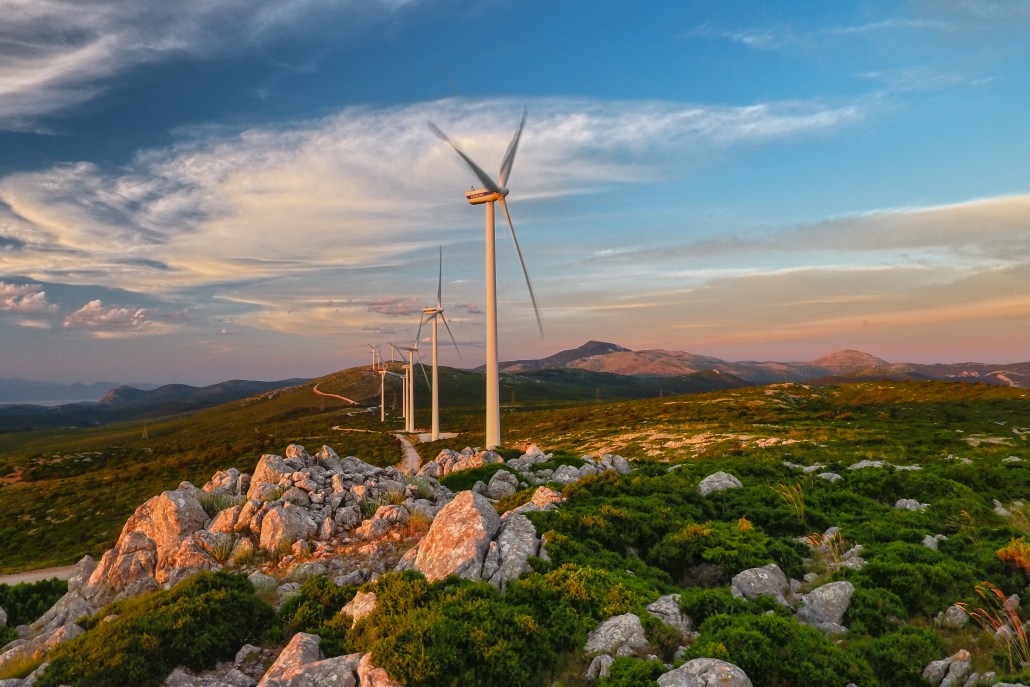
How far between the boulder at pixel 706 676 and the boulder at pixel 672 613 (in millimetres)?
2245

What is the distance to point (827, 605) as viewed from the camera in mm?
17094

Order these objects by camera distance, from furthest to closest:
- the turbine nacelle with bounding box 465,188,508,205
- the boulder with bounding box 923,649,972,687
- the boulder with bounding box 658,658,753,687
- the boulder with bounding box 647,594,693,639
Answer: the turbine nacelle with bounding box 465,188,508,205
the boulder with bounding box 647,594,693,639
the boulder with bounding box 923,649,972,687
the boulder with bounding box 658,658,753,687

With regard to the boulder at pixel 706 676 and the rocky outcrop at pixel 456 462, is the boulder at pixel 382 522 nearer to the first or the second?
the rocky outcrop at pixel 456 462

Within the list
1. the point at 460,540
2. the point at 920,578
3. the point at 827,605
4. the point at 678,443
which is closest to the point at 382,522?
the point at 460,540

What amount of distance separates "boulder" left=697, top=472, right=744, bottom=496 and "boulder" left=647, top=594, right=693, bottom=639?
14.7 meters

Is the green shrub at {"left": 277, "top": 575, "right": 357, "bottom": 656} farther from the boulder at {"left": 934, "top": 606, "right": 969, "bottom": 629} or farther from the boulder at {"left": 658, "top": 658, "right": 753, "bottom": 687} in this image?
the boulder at {"left": 934, "top": 606, "right": 969, "bottom": 629}

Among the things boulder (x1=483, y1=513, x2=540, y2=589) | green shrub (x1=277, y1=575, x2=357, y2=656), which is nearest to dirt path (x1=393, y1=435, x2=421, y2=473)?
boulder (x1=483, y1=513, x2=540, y2=589)

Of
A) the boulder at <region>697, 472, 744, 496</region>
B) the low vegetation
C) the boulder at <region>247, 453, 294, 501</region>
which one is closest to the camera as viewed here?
the low vegetation

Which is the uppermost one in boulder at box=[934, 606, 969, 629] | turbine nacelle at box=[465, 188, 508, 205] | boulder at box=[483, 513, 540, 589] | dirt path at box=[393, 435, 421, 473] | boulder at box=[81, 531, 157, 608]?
turbine nacelle at box=[465, 188, 508, 205]

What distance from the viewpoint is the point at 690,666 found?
40.2 feet

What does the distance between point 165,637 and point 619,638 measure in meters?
13.3

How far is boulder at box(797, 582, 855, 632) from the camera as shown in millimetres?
16625

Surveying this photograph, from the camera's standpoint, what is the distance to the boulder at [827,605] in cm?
1662

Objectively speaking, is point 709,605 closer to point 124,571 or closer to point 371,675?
point 371,675
